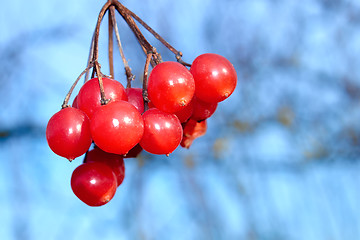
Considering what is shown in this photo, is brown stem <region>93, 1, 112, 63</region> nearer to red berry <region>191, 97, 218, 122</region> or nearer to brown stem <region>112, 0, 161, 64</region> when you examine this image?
brown stem <region>112, 0, 161, 64</region>

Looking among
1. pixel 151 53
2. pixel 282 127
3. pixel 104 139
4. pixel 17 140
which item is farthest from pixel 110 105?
pixel 282 127

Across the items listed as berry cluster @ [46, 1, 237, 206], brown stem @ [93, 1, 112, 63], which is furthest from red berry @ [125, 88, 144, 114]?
brown stem @ [93, 1, 112, 63]

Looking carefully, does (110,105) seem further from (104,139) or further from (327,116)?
(327,116)

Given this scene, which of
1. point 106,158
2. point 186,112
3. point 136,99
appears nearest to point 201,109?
point 186,112

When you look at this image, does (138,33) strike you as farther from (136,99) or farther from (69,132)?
(69,132)

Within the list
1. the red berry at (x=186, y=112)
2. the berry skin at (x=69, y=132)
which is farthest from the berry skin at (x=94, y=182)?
the red berry at (x=186, y=112)
